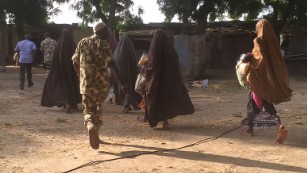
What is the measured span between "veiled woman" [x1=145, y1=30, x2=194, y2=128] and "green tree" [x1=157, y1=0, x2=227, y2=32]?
10.9 m

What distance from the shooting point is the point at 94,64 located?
600cm

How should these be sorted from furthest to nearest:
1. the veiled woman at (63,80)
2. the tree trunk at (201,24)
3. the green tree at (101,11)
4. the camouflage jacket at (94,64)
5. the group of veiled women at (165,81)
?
the green tree at (101,11), the tree trunk at (201,24), the veiled woman at (63,80), the group of veiled women at (165,81), the camouflage jacket at (94,64)

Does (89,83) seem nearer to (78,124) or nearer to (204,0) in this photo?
A: (78,124)

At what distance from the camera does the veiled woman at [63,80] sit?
30.2 feet

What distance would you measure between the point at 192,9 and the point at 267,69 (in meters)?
12.7

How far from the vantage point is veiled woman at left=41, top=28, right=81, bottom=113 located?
9203 mm

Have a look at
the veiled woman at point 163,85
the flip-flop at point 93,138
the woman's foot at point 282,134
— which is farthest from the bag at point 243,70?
the flip-flop at point 93,138

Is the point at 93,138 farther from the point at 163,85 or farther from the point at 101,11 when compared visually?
the point at 101,11

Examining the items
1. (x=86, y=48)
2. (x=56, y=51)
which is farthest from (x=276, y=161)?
(x=56, y=51)

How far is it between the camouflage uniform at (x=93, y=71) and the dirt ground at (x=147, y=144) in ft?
1.89

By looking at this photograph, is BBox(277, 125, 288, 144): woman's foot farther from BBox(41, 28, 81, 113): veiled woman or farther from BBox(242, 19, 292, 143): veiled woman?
BBox(41, 28, 81, 113): veiled woman

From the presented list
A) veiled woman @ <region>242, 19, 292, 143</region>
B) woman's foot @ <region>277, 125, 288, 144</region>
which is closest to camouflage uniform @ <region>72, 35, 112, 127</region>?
veiled woman @ <region>242, 19, 292, 143</region>

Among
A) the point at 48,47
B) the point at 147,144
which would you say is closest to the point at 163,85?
the point at 147,144

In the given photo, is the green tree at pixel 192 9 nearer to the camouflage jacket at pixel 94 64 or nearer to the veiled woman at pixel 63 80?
the veiled woman at pixel 63 80
